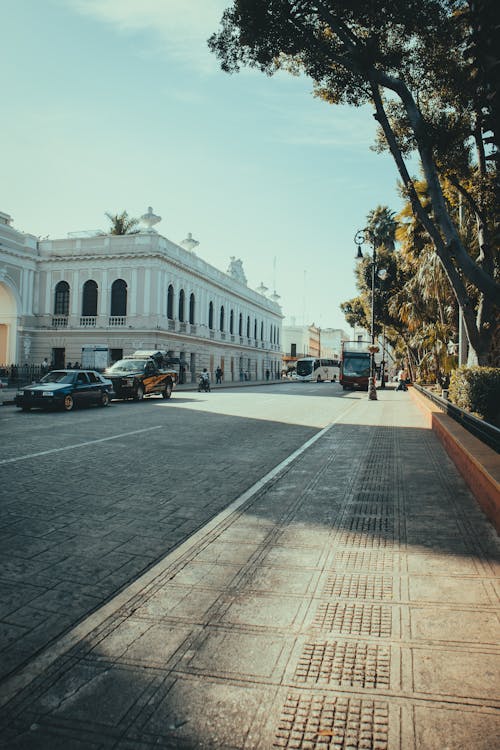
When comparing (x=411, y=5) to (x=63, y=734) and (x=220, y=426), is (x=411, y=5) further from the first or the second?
(x=63, y=734)

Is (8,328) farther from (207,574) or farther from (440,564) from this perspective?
(440,564)

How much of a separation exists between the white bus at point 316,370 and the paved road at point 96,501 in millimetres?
54996

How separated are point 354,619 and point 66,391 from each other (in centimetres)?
1628

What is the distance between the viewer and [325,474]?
8039 millimetres

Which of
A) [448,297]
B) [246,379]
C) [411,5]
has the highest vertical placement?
[411,5]

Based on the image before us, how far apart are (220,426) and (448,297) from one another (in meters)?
15.3

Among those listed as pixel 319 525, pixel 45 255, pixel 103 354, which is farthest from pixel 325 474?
pixel 45 255

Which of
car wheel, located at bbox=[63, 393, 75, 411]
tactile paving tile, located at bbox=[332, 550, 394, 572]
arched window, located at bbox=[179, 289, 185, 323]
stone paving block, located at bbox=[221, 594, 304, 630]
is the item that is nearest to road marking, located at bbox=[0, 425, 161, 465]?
tactile paving tile, located at bbox=[332, 550, 394, 572]

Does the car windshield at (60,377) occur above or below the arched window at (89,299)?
below

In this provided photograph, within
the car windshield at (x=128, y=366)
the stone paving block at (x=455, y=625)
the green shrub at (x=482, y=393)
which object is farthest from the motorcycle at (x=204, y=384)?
the stone paving block at (x=455, y=625)

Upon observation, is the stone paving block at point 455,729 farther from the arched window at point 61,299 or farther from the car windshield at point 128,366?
the arched window at point 61,299

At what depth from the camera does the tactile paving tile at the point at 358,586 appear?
377 cm

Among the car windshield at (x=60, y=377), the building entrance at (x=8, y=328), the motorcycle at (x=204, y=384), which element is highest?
the building entrance at (x=8, y=328)

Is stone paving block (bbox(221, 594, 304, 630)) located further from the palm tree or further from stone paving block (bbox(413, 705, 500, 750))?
the palm tree
